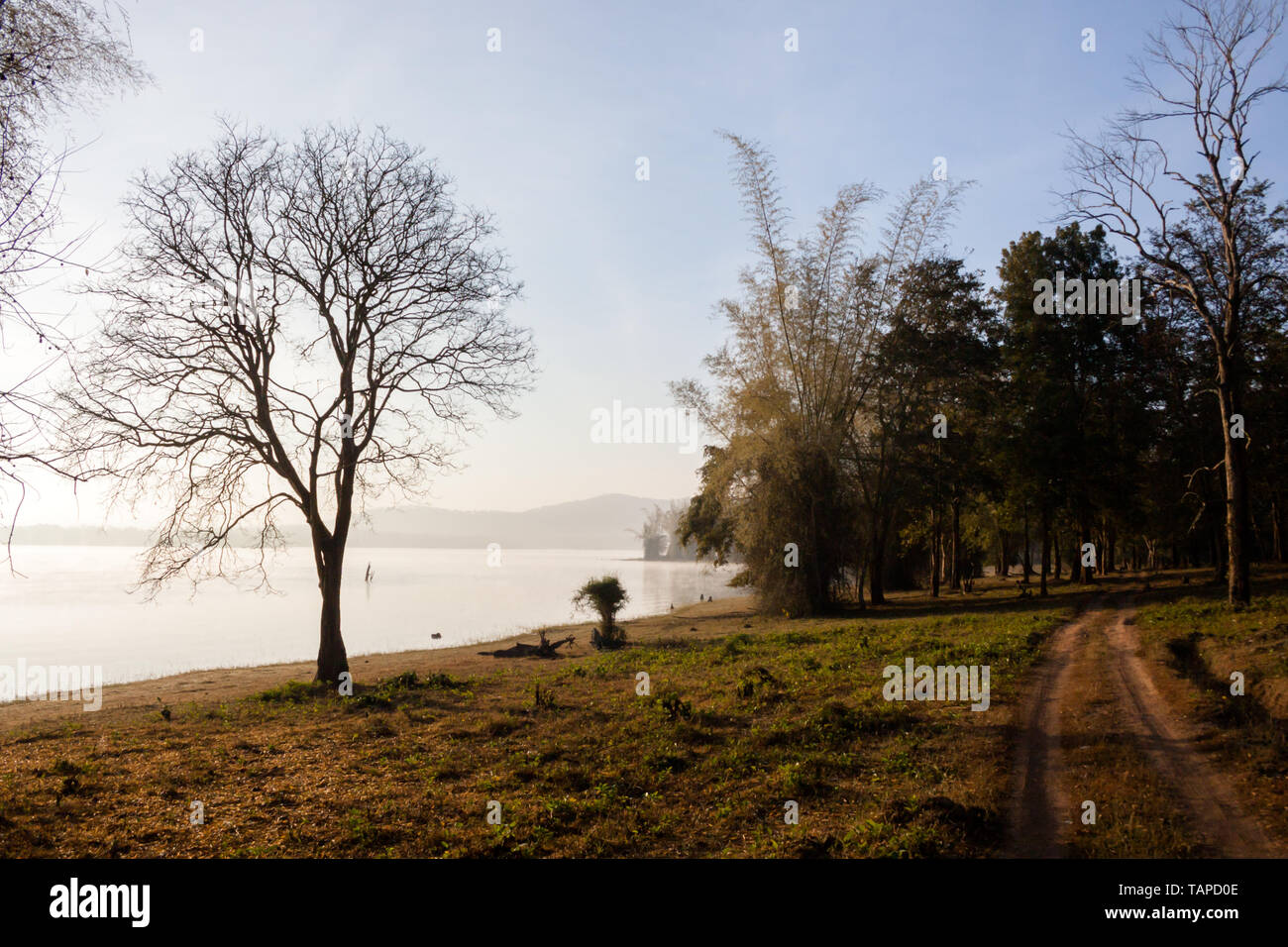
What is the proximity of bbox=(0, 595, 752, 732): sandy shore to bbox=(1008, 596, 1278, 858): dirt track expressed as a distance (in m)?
13.1

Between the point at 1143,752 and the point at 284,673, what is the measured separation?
21.7m

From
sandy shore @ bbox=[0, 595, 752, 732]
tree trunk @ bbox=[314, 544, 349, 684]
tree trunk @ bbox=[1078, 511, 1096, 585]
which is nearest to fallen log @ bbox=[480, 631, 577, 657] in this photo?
sandy shore @ bbox=[0, 595, 752, 732]

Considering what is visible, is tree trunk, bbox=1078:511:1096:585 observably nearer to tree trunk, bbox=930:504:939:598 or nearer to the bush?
tree trunk, bbox=930:504:939:598

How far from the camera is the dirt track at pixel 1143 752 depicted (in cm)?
589

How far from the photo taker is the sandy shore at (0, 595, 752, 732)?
1595 cm

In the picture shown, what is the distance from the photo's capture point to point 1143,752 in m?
7.75

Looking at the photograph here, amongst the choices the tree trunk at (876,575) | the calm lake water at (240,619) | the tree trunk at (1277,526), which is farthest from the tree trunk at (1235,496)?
the tree trunk at (1277,526)

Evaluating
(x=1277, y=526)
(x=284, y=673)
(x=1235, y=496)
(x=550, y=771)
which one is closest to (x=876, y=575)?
(x=1235, y=496)

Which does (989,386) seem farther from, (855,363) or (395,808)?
(395,808)

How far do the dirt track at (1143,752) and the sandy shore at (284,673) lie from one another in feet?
42.9

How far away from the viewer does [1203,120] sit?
16594 millimetres
